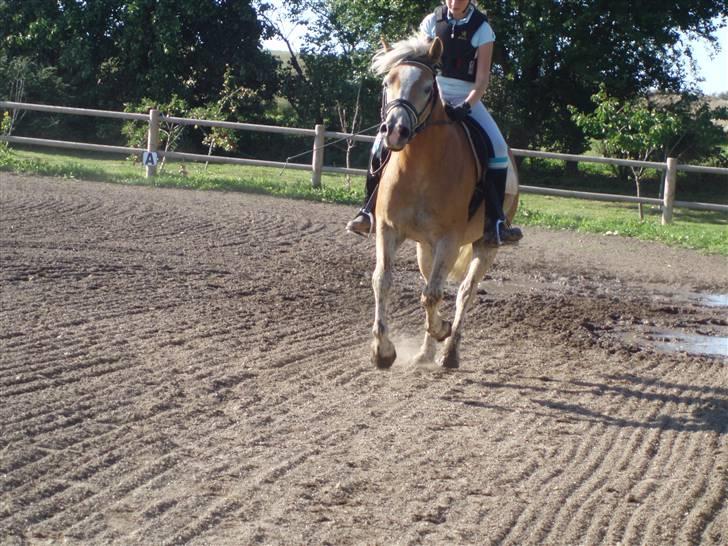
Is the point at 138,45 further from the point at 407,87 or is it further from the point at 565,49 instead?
the point at 407,87

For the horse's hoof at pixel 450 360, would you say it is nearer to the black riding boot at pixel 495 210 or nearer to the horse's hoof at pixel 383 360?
the horse's hoof at pixel 383 360

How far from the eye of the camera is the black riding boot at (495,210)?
827 centimetres

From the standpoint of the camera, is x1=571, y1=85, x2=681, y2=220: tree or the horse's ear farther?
x1=571, y1=85, x2=681, y2=220: tree

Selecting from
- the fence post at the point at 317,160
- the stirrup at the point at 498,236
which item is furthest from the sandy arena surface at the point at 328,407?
the fence post at the point at 317,160

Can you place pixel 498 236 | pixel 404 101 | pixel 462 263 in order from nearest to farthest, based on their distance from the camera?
pixel 404 101
pixel 498 236
pixel 462 263

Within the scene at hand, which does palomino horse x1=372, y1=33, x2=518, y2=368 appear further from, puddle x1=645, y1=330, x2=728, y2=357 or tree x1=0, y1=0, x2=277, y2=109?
tree x1=0, y1=0, x2=277, y2=109

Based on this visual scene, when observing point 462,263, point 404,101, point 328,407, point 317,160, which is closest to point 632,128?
point 317,160

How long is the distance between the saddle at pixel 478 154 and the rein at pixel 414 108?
0.57 metres

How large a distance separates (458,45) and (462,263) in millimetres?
2285

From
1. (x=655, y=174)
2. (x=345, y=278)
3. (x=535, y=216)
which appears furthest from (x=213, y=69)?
(x=345, y=278)

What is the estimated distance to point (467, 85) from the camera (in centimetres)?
838

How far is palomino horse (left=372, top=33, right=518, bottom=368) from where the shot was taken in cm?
749

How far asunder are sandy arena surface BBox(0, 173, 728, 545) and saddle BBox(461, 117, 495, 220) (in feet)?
4.36

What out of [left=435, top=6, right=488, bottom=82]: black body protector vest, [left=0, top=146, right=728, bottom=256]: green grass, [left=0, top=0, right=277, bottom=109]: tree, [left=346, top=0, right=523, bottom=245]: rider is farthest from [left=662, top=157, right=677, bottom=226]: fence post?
[left=0, top=0, right=277, bottom=109]: tree
